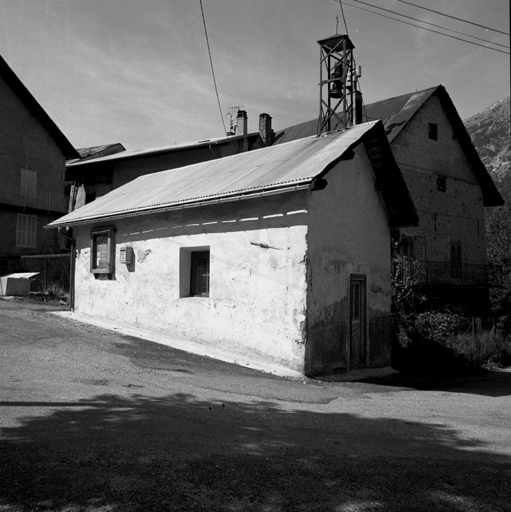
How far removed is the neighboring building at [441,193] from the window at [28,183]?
14.0 metres

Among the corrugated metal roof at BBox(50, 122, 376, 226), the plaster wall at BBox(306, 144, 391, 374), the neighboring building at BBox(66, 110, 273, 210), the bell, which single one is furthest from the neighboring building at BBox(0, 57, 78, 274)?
the plaster wall at BBox(306, 144, 391, 374)

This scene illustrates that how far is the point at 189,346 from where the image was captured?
37.3 feet

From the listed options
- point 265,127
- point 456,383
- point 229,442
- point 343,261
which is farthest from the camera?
point 265,127

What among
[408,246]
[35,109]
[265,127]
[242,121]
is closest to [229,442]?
[408,246]

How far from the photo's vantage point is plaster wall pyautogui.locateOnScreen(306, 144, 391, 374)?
9961 mm

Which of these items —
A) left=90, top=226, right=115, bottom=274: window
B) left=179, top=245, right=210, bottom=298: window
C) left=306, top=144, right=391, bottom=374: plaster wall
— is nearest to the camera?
left=306, top=144, right=391, bottom=374: plaster wall

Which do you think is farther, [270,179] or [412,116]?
[412,116]

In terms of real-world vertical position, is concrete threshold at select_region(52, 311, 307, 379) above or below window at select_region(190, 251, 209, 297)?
below

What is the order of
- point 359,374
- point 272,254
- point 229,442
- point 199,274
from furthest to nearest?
point 199,274 → point 359,374 → point 272,254 → point 229,442

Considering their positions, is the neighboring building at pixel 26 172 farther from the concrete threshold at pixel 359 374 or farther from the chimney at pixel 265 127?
the concrete threshold at pixel 359 374

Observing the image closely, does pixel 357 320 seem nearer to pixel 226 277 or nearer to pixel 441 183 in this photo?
pixel 226 277

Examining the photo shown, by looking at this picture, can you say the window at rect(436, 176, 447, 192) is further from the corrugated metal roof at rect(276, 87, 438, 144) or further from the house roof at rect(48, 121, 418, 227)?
the house roof at rect(48, 121, 418, 227)

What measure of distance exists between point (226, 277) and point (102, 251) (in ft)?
15.5

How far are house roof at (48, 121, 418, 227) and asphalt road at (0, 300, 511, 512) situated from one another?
11.8 ft
